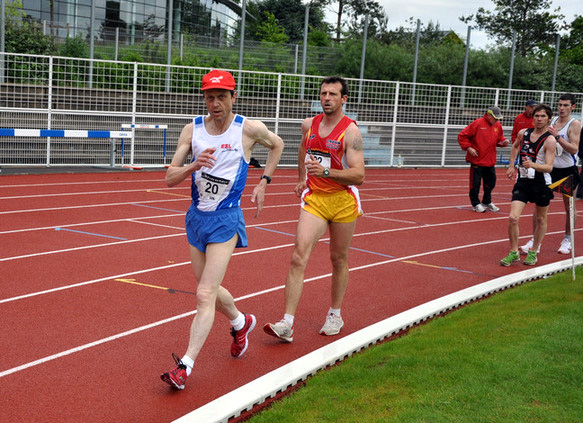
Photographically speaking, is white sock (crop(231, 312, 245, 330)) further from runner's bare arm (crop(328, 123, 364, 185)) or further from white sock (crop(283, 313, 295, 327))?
runner's bare arm (crop(328, 123, 364, 185))

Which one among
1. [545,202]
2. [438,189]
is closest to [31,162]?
[438,189]

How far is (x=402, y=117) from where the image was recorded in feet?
80.1

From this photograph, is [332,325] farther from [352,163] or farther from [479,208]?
[479,208]

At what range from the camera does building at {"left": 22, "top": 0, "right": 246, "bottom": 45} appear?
35.6m

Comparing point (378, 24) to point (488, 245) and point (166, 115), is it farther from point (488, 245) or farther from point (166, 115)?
point (488, 245)

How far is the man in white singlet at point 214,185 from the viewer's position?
5.30 m

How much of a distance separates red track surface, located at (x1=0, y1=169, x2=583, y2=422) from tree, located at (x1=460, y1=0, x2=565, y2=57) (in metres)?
47.7

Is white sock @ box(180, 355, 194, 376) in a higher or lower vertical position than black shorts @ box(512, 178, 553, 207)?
lower

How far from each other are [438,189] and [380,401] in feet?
48.5

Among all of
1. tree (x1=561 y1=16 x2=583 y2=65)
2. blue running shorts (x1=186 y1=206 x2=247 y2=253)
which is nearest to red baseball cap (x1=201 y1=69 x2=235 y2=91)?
blue running shorts (x1=186 y1=206 x2=247 y2=253)

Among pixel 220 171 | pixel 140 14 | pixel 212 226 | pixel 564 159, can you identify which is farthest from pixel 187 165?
pixel 140 14

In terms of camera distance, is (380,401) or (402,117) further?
(402,117)

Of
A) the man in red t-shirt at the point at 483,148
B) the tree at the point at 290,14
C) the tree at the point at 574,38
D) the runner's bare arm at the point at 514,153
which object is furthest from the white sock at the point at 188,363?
the tree at the point at 574,38

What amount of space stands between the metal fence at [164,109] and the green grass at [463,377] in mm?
13745
